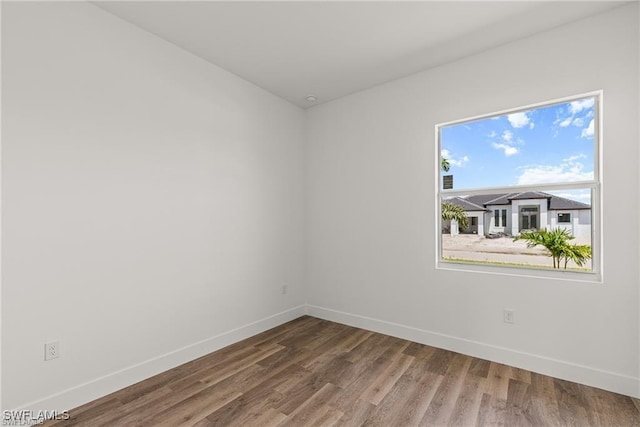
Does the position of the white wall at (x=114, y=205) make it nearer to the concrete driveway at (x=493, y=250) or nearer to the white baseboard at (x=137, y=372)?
the white baseboard at (x=137, y=372)

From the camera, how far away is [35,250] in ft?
6.16

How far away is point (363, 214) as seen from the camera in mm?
3539

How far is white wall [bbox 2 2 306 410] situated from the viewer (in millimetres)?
1837

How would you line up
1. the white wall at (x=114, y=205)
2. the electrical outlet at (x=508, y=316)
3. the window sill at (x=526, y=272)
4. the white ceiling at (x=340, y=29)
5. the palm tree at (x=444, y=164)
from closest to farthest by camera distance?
the white wall at (x=114, y=205)
the white ceiling at (x=340, y=29)
the window sill at (x=526, y=272)
the electrical outlet at (x=508, y=316)
the palm tree at (x=444, y=164)

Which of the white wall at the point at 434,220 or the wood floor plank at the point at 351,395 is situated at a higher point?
the white wall at the point at 434,220

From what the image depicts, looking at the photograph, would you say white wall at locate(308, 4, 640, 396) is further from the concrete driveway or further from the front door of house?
the front door of house

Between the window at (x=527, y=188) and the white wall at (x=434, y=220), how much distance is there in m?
0.13

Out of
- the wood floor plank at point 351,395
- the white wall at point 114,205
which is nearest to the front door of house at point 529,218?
the wood floor plank at point 351,395

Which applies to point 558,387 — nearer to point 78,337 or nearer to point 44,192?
point 78,337

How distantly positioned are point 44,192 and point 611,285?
4069 mm

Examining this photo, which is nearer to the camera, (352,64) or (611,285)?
(611,285)

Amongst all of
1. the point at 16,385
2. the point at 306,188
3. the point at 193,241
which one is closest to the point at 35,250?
the point at 16,385

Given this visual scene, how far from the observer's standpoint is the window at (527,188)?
2.39 m

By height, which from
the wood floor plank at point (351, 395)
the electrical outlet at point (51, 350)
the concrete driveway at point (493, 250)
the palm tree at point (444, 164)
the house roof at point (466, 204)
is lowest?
the wood floor plank at point (351, 395)
